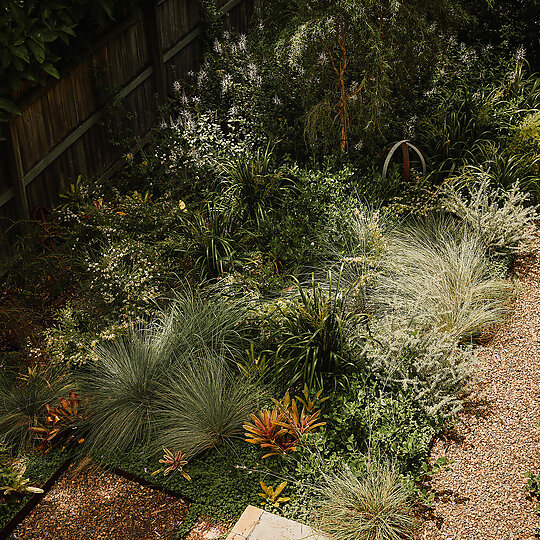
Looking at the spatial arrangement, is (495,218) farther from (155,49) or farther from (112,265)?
(155,49)

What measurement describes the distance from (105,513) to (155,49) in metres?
5.11

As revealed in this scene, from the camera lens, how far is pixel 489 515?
355 centimetres

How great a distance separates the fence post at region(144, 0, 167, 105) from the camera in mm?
6832

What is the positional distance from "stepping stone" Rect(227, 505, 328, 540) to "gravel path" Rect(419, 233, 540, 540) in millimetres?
683

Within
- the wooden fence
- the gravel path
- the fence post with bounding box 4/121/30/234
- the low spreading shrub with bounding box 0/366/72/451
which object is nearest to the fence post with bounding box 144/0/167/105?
the wooden fence

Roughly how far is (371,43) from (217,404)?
12.3 ft

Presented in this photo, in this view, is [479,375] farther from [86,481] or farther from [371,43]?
[371,43]

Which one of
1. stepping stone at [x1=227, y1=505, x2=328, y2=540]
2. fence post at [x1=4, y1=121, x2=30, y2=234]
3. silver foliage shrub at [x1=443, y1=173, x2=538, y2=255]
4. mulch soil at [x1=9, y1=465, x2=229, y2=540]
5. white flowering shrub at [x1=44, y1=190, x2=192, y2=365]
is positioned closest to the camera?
stepping stone at [x1=227, y1=505, x2=328, y2=540]

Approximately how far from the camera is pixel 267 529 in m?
3.41

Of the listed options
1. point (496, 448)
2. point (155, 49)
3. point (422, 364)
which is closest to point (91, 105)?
point (155, 49)

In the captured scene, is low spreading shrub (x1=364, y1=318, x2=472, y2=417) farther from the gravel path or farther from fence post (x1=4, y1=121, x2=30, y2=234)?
fence post (x1=4, y1=121, x2=30, y2=234)

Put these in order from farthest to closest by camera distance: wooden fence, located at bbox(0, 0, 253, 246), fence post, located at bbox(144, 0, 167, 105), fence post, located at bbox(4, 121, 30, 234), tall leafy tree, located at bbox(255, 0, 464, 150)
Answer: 1. fence post, located at bbox(144, 0, 167, 105)
2. tall leafy tree, located at bbox(255, 0, 464, 150)
3. wooden fence, located at bbox(0, 0, 253, 246)
4. fence post, located at bbox(4, 121, 30, 234)

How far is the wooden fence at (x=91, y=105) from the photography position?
17.6 ft

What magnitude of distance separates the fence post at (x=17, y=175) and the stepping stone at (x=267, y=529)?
3.22 meters
